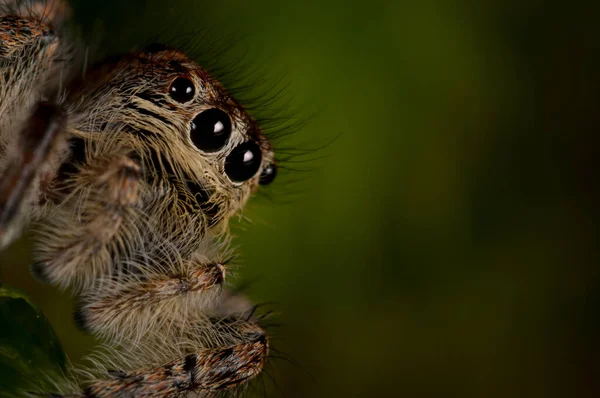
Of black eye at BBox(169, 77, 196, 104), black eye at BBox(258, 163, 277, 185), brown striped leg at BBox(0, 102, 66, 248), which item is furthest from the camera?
black eye at BBox(258, 163, 277, 185)

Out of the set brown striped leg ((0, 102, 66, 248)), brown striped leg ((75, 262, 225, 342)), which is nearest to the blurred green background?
brown striped leg ((75, 262, 225, 342))

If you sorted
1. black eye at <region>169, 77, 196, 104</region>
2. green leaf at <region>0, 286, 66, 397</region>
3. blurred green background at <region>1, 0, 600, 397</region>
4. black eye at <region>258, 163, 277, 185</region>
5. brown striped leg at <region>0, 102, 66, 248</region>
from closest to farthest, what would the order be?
brown striped leg at <region>0, 102, 66, 248</region> < green leaf at <region>0, 286, 66, 397</region> < black eye at <region>169, 77, 196, 104</region> < black eye at <region>258, 163, 277, 185</region> < blurred green background at <region>1, 0, 600, 397</region>

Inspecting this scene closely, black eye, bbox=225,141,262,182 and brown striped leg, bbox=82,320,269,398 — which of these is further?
black eye, bbox=225,141,262,182

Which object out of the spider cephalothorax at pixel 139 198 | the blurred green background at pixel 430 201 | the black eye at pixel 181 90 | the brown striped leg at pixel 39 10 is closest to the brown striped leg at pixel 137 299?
the spider cephalothorax at pixel 139 198

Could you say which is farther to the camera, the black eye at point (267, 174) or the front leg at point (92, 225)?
the black eye at point (267, 174)

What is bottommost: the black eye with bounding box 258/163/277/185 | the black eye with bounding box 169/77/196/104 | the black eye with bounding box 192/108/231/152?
the black eye with bounding box 258/163/277/185

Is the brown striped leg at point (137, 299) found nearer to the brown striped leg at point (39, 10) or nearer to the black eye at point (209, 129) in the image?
the black eye at point (209, 129)

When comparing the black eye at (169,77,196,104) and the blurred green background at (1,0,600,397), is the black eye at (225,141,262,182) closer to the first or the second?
the black eye at (169,77,196,104)
